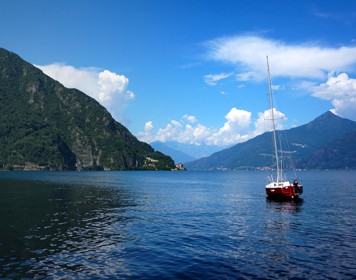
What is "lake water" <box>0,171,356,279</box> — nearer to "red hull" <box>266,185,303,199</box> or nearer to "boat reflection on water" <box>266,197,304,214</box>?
"boat reflection on water" <box>266,197,304,214</box>

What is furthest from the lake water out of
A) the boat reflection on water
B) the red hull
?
the red hull

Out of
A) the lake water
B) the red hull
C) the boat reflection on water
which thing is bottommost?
the boat reflection on water

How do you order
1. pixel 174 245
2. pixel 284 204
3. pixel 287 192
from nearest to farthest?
pixel 174 245, pixel 284 204, pixel 287 192

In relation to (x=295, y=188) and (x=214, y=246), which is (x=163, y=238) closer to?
(x=214, y=246)

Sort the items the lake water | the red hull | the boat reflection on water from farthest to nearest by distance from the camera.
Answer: the red hull, the boat reflection on water, the lake water

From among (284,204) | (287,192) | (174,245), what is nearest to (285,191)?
(287,192)

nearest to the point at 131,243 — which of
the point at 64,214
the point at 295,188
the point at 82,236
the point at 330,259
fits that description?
the point at 82,236

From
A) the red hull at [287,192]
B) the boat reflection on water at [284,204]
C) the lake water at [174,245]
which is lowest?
the boat reflection on water at [284,204]

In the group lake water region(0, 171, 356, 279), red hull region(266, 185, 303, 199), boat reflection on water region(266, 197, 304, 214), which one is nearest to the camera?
lake water region(0, 171, 356, 279)

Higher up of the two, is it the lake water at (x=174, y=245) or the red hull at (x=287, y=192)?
the red hull at (x=287, y=192)

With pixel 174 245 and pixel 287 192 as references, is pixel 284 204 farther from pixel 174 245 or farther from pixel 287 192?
pixel 174 245

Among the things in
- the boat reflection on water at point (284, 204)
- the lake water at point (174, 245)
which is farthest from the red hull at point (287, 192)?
the lake water at point (174, 245)

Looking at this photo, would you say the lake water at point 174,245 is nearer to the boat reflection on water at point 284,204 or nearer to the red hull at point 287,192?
the boat reflection on water at point 284,204

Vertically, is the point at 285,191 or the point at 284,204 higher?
the point at 285,191
